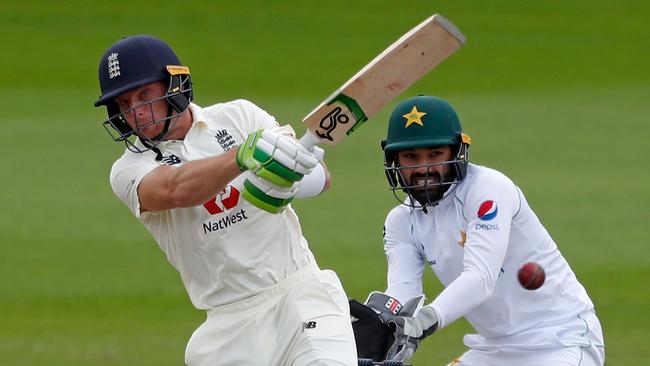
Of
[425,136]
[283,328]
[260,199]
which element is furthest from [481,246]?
[260,199]

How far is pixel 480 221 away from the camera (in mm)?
5848

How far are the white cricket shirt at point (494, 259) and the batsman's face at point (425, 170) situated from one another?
0.29 feet

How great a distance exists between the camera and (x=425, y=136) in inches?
238

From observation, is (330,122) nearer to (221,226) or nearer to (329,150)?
(221,226)

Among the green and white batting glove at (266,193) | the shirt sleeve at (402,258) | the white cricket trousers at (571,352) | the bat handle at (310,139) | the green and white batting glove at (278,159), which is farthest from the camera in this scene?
the shirt sleeve at (402,258)

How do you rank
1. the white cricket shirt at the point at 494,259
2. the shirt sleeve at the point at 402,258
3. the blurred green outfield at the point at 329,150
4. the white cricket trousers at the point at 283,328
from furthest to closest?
the blurred green outfield at the point at 329,150, the shirt sleeve at the point at 402,258, the white cricket shirt at the point at 494,259, the white cricket trousers at the point at 283,328

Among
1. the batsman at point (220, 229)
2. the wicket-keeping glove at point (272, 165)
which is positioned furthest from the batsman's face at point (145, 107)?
the wicket-keeping glove at point (272, 165)

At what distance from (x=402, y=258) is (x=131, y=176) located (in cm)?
140

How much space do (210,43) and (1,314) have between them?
13.0m

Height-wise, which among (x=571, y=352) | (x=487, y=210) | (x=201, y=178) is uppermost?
(x=201, y=178)

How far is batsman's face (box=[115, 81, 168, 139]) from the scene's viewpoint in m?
5.49

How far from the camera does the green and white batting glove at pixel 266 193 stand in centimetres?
478

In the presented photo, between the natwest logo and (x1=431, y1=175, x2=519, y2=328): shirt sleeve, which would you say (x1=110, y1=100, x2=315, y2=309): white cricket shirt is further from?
(x1=431, y1=175, x2=519, y2=328): shirt sleeve

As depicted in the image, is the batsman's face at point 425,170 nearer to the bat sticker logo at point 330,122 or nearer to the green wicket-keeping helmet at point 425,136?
the green wicket-keeping helmet at point 425,136
